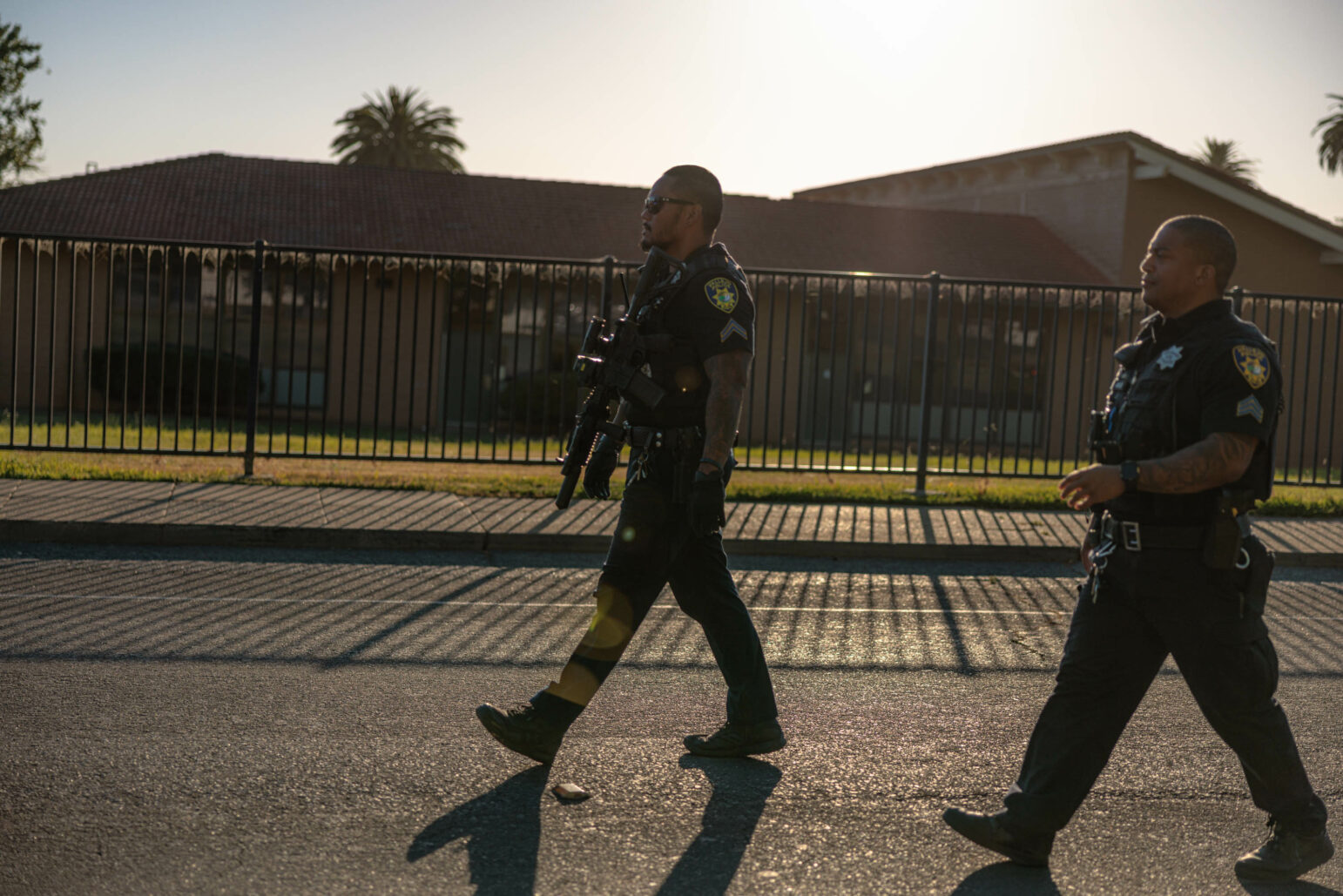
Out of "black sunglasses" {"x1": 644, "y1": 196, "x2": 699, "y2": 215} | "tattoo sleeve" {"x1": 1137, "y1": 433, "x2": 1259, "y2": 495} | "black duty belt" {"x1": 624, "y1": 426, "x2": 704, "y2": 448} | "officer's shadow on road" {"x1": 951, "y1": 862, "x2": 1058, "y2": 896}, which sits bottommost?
"officer's shadow on road" {"x1": 951, "y1": 862, "x2": 1058, "y2": 896}

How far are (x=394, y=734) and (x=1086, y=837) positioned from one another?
2.38m

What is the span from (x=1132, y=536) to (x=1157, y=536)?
66mm

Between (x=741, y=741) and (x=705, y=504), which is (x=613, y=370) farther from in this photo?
(x=741, y=741)

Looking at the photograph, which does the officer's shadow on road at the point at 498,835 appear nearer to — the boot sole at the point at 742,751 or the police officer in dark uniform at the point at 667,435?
the police officer in dark uniform at the point at 667,435

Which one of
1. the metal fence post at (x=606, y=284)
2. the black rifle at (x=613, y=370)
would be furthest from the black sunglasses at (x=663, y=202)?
the metal fence post at (x=606, y=284)

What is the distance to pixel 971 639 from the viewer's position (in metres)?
6.73

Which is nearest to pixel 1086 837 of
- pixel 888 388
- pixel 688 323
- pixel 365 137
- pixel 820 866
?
pixel 820 866

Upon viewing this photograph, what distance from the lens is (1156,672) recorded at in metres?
3.56

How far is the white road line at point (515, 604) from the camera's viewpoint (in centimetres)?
694

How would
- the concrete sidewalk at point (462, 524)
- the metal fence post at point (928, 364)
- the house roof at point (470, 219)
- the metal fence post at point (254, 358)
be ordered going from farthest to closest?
the house roof at point (470, 219)
the metal fence post at point (928, 364)
the metal fence post at point (254, 358)
the concrete sidewalk at point (462, 524)

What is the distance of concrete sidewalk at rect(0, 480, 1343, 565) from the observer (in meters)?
8.95

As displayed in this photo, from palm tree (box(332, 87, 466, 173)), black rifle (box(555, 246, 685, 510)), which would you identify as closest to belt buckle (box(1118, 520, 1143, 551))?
black rifle (box(555, 246, 685, 510))

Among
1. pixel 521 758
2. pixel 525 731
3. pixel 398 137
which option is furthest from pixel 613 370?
pixel 398 137

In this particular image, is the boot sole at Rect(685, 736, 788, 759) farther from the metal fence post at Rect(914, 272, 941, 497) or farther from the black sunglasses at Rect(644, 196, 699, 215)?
the metal fence post at Rect(914, 272, 941, 497)
